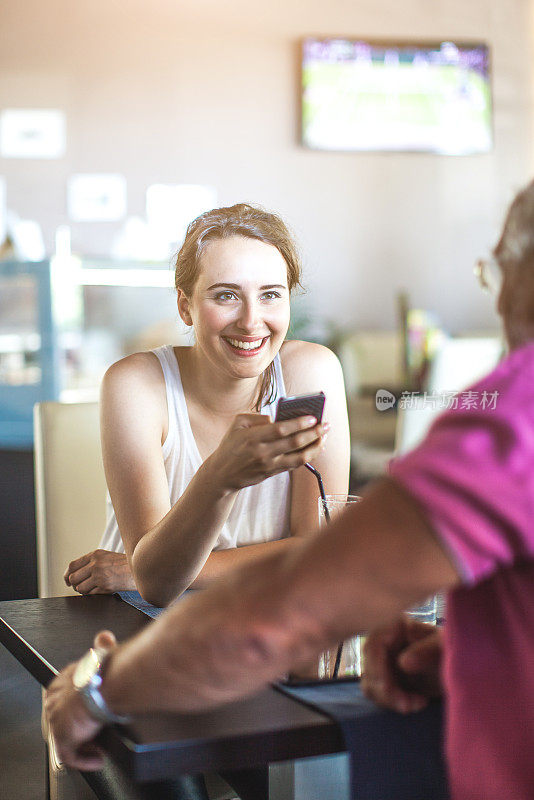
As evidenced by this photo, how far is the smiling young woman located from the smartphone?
0.83ft

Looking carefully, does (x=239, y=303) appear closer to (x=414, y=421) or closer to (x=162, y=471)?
(x=162, y=471)

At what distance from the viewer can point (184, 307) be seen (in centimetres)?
165

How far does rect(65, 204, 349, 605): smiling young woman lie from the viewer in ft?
4.73

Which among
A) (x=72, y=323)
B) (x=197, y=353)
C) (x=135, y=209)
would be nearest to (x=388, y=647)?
(x=197, y=353)

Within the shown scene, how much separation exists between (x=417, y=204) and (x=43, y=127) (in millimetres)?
2253

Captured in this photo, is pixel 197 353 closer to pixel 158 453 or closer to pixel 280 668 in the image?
pixel 158 453

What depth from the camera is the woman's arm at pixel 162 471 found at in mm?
1170

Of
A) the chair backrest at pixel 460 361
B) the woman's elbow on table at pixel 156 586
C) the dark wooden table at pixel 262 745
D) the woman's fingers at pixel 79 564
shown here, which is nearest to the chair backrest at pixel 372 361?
the chair backrest at pixel 460 361

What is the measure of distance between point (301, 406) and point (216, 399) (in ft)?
1.53

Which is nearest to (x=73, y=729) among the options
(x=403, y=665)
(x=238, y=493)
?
(x=403, y=665)

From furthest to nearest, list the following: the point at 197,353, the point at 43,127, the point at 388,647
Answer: the point at 43,127
the point at 197,353
the point at 388,647

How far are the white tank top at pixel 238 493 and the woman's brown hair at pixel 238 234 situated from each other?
15cm

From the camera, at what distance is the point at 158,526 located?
1287 mm

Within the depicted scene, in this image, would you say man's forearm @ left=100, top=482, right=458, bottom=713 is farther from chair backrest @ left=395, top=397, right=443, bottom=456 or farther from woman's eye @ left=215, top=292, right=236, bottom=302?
chair backrest @ left=395, top=397, right=443, bottom=456
